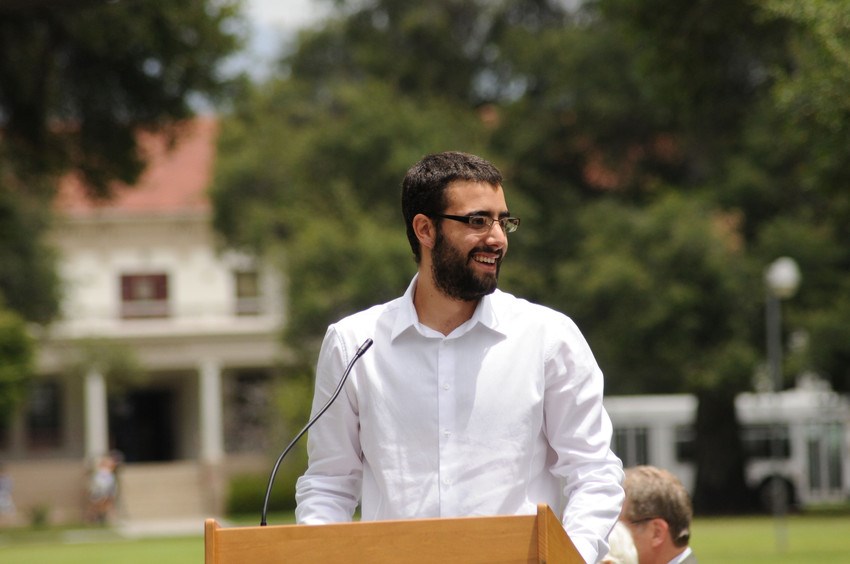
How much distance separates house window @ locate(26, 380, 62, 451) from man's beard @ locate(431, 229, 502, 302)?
53985 millimetres

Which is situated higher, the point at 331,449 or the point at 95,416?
the point at 331,449

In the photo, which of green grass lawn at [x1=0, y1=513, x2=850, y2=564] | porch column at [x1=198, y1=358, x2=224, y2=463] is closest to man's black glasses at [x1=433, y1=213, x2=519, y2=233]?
green grass lawn at [x1=0, y1=513, x2=850, y2=564]

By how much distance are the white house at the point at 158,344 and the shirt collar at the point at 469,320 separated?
48.3 meters

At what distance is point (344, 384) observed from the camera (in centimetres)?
409

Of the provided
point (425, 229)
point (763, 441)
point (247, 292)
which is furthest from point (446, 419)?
point (247, 292)

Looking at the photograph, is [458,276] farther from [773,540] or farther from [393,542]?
[773,540]

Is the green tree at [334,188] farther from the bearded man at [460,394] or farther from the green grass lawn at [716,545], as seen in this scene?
the bearded man at [460,394]

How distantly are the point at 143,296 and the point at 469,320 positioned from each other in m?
53.3

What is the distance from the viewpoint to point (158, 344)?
54.8 m

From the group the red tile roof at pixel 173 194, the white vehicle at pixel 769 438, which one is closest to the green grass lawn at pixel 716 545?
the white vehicle at pixel 769 438

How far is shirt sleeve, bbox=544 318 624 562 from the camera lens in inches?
150

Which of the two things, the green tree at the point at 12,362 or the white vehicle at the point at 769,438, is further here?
the white vehicle at the point at 769,438

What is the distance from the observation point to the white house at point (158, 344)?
178 ft

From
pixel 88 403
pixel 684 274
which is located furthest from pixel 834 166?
pixel 88 403
